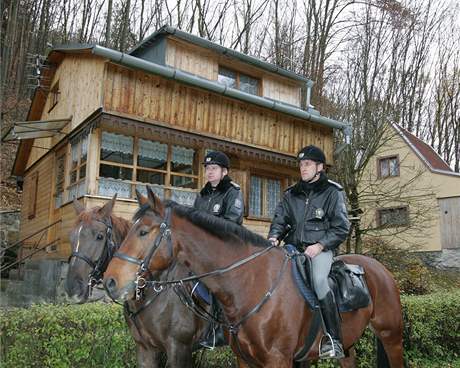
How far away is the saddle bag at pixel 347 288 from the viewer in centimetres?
455

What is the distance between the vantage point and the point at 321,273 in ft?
13.9

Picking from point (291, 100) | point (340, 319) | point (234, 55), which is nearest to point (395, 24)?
point (291, 100)

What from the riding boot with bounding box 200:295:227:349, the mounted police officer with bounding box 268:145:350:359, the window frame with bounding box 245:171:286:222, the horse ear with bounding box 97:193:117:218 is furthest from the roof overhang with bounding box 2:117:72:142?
the mounted police officer with bounding box 268:145:350:359

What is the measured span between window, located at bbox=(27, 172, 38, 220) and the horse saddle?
52.2 feet

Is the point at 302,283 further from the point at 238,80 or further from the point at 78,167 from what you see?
the point at 238,80

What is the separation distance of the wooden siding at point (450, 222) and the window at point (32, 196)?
2020cm

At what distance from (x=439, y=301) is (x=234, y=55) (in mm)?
11557

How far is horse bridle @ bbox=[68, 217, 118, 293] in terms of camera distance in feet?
15.3

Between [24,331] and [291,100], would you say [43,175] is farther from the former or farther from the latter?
[24,331]

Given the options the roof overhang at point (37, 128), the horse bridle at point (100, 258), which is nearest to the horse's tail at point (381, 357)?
the horse bridle at point (100, 258)

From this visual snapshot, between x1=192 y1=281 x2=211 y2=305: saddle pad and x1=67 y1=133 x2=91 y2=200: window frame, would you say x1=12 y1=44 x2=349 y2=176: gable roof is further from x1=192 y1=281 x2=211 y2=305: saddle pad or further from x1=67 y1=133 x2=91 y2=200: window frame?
x1=192 y1=281 x2=211 y2=305: saddle pad

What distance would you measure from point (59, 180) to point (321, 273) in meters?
13.7

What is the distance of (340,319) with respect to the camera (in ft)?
14.8

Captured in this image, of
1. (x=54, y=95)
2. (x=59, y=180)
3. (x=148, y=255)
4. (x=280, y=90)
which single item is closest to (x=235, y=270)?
(x=148, y=255)
